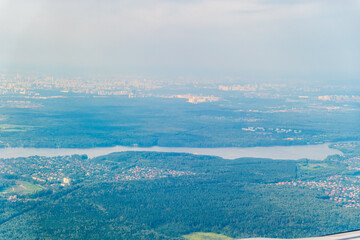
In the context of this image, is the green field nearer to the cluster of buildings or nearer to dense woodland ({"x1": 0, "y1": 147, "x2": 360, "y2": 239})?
dense woodland ({"x1": 0, "y1": 147, "x2": 360, "y2": 239})

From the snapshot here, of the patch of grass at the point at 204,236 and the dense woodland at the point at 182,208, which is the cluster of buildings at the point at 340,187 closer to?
the dense woodland at the point at 182,208

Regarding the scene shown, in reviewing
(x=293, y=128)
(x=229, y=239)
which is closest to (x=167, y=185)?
(x=229, y=239)

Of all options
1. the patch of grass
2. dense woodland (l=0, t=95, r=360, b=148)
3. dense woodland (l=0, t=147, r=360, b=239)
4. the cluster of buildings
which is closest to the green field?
dense woodland (l=0, t=147, r=360, b=239)

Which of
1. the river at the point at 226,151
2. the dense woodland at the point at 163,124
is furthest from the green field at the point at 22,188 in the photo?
the dense woodland at the point at 163,124

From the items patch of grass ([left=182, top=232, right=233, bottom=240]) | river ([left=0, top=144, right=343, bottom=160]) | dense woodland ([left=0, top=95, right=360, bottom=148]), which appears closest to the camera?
patch of grass ([left=182, top=232, right=233, bottom=240])

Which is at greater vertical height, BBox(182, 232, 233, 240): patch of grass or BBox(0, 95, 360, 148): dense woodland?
BBox(0, 95, 360, 148): dense woodland

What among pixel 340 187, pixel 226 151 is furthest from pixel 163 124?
pixel 340 187
